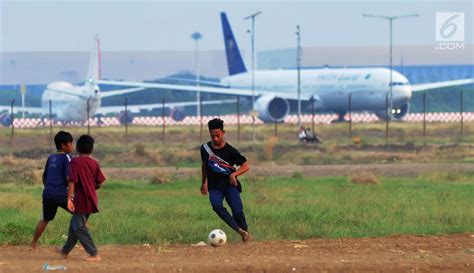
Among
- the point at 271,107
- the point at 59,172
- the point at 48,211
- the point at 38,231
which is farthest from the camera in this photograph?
the point at 271,107

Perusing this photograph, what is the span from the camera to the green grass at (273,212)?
1727 centimetres

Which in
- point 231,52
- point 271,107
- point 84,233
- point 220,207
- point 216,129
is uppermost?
point 231,52

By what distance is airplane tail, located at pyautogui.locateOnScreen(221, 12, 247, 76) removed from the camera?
9581 centimetres

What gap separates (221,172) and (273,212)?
15.1 feet

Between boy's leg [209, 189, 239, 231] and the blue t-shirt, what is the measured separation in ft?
6.73

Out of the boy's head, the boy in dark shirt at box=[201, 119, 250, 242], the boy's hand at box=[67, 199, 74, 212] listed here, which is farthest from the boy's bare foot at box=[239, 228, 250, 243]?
the boy's hand at box=[67, 199, 74, 212]

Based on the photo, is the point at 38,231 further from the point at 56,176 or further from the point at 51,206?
the point at 56,176

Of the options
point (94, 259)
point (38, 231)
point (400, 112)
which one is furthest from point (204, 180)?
point (400, 112)

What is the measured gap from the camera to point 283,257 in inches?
559

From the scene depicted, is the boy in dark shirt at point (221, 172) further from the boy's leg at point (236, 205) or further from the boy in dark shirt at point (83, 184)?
the boy in dark shirt at point (83, 184)

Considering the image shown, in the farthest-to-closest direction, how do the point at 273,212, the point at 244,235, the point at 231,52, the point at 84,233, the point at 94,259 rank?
the point at 231,52 → the point at 273,212 → the point at 244,235 → the point at 94,259 → the point at 84,233

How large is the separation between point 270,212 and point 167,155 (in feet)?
80.0

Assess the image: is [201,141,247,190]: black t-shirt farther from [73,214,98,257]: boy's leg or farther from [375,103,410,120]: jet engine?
[375,103,410,120]: jet engine

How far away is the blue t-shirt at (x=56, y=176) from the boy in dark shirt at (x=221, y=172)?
1.89m
